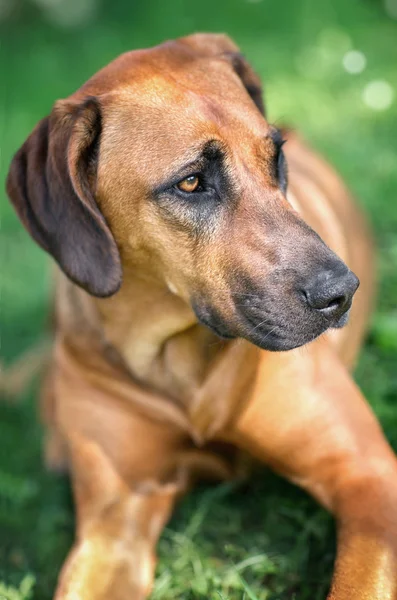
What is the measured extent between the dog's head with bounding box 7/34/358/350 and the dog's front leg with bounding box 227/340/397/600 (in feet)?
1.19

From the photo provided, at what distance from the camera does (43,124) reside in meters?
2.93

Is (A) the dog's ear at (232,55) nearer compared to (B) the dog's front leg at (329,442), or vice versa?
(B) the dog's front leg at (329,442)

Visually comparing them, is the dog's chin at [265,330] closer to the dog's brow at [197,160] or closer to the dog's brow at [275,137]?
the dog's brow at [197,160]

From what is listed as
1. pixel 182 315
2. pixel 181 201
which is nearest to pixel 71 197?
pixel 181 201

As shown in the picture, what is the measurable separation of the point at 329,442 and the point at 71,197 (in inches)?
46.1

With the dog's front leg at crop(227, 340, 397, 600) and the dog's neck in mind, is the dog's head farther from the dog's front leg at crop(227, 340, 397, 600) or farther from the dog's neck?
the dog's front leg at crop(227, 340, 397, 600)

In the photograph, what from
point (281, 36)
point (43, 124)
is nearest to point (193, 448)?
point (43, 124)

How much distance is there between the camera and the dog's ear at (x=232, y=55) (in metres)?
3.16

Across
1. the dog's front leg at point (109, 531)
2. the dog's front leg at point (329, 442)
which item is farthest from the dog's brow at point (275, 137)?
the dog's front leg at point (109, 531)

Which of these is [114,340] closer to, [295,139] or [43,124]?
[43,124]

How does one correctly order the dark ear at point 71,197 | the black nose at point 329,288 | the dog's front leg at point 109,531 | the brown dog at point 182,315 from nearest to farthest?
the black nose at point 329,288 → the brown dog at point 182,315 → the dark ear at point 71,197 → the dog's front leg at point 109,531

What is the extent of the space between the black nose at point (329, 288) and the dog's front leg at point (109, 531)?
3.46 ft

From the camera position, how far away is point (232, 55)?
3.20 metres

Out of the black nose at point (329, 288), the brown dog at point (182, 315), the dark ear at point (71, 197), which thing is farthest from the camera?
the dark ear at point (71, 197)
